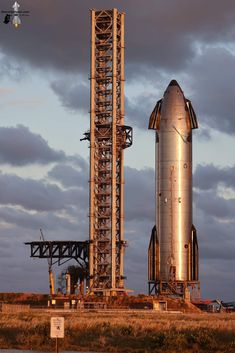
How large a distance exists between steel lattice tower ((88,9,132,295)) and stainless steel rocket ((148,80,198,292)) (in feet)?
20.9

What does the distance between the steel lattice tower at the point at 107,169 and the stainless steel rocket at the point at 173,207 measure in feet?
20.9

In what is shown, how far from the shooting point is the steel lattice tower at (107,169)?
135m

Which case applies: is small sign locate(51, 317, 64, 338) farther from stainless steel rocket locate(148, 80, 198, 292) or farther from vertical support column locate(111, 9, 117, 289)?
vertical support column locate(111, 9, 117, 289)

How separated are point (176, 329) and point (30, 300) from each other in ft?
228

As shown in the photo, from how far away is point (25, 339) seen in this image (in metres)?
65.6

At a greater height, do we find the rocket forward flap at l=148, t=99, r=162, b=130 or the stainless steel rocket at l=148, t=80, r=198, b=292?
the rocket forward flap at l=148, t=99, r=162, b=130

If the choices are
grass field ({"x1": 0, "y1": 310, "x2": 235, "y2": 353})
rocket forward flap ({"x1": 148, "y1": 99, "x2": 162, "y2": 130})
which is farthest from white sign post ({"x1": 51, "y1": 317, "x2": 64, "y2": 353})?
rocket forward flap ({"x1": 148, "y1": 99, "x2": 162, "y2": 130})

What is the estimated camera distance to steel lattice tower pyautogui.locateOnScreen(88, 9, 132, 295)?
13525 centimetres

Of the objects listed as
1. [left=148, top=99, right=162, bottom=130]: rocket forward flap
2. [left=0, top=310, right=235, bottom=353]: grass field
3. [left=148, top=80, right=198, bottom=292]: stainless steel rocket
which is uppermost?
[left=148, top=99, right=162, bottom=130]: rocket forward flap

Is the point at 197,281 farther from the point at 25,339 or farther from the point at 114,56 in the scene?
the point at 25,339

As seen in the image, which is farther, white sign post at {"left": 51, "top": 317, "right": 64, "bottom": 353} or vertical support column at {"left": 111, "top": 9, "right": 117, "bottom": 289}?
vertical support column at {"left": 111, "top": 9, "right": 117, "bottom": 289}

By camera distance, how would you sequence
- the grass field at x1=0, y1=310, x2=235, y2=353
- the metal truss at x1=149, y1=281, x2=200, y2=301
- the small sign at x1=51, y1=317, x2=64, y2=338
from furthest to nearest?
1. the metal truss at x1=149, y1=281, x2=200, y2=301
2. the grass field at x1=0, y1=310, x2=235, y2=353
3. the small sign at x1=51, y1=317, x2=64, y2=338

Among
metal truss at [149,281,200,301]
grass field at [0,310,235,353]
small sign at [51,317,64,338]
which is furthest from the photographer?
metal truss at [149,281,200,301]

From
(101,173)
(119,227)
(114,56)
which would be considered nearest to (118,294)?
(119,227)
